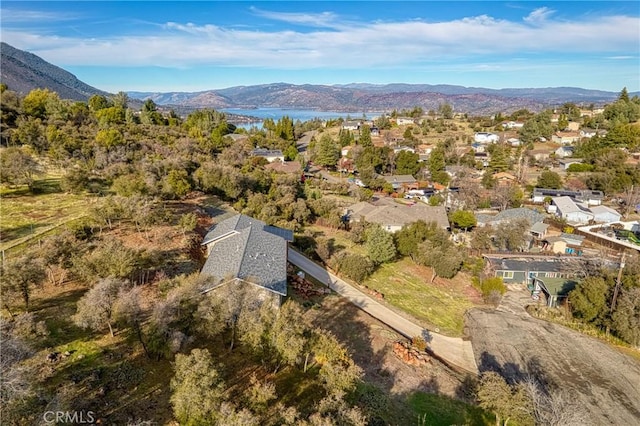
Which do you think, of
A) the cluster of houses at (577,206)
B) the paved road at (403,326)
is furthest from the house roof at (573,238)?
the paved road at (403,326)

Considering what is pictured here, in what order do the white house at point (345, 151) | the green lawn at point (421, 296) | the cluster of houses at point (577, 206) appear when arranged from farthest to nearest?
1. the white house at point (345, 151)
2. the cluster of houses at point (577, 206)
3. the green lawn at point (421, 296)

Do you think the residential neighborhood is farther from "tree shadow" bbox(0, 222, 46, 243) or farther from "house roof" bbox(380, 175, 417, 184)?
"house roof" bbox(380, 175, 417, 184)

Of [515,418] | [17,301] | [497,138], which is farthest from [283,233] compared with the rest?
[497,138]

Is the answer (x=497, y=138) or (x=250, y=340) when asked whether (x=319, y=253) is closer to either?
(x=250, y=340)

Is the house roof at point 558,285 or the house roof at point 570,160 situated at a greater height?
the house roof at point 570,160

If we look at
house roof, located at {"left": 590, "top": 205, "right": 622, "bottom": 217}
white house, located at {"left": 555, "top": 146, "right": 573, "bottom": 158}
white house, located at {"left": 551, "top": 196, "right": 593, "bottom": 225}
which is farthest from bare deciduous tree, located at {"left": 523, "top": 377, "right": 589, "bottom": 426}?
white house, located at {"left": 555, "top": 146, "right": 573, "bottom": 158}

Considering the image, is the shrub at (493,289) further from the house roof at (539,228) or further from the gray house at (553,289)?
the house roof at (539,228)
